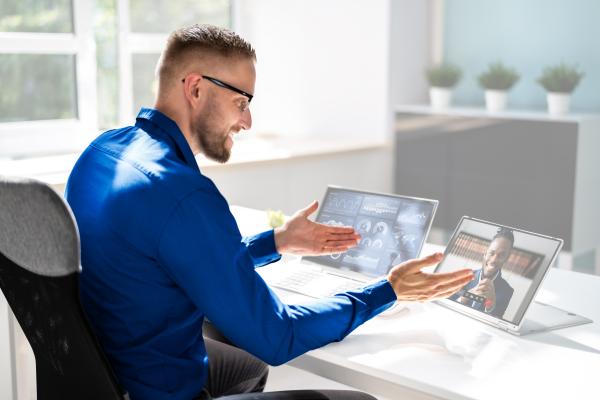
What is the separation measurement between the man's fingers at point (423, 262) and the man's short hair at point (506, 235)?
292 mm

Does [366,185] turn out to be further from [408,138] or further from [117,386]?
[117,386]

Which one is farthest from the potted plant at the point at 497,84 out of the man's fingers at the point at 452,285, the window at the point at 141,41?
the man's fingers at the point at 452,285

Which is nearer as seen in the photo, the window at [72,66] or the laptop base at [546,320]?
the laptop base at [546,320]

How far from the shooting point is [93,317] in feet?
5.48

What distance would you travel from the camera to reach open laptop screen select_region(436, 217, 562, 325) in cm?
189

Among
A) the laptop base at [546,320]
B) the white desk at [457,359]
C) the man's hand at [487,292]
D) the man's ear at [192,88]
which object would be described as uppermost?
the man's ear at [192,88]

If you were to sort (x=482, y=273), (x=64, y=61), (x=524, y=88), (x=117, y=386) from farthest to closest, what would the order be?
(x=524, y=88), (x=64, y=61), (x=482, y=273), (x=117, y=386)

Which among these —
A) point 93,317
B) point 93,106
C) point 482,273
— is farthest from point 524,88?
point 93,317

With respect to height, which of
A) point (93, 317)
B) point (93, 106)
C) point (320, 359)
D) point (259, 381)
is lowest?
point (259, 381)

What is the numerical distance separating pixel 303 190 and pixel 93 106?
1356mm

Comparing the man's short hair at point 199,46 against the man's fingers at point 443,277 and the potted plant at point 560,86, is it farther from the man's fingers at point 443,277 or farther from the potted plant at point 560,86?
the potted plant at point 560,86

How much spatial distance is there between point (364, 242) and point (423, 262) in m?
0.56

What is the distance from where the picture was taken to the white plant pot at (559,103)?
4562 mm

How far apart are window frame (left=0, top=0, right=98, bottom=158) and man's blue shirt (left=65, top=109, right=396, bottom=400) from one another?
2.91m
